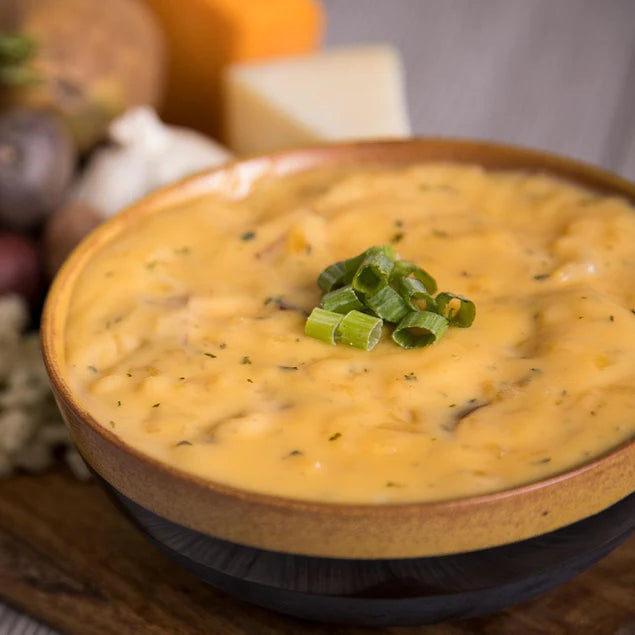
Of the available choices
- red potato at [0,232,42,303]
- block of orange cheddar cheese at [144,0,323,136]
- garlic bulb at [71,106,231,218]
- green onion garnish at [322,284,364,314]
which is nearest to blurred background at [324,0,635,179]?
block of orange cheddar cheese at [144,0,323,136]

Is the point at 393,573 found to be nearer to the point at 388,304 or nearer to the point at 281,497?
the point at 281,497

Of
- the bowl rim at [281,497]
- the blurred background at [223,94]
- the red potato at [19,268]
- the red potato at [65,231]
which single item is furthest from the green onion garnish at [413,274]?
the red potato at [19,268]

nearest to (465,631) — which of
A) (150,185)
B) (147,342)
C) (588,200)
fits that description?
(147,342)

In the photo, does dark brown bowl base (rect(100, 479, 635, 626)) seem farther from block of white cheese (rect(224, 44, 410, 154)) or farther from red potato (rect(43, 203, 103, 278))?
block of white cheese (rect(224, 44, 410, 154))

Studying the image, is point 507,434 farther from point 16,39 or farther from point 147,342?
point 16,39

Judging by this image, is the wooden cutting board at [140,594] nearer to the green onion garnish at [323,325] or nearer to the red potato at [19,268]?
the green onion garnish at [323,325]

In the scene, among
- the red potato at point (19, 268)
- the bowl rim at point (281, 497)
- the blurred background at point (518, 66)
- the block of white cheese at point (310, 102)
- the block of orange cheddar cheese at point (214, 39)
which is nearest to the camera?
the bowl rim at point (281, 497)

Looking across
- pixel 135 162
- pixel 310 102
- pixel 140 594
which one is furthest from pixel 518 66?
pixel 140 594
